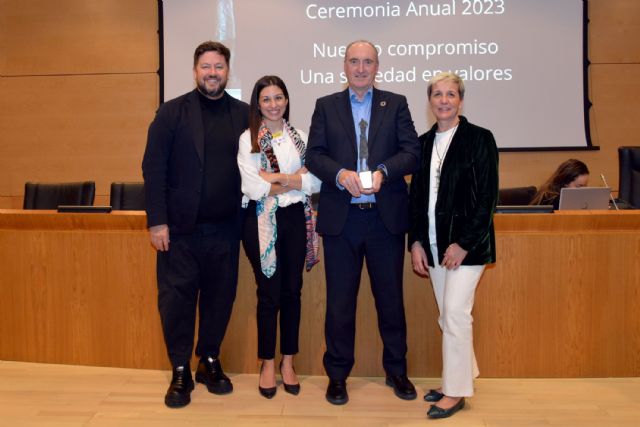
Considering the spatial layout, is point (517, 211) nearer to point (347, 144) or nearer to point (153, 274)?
point (347, 144)

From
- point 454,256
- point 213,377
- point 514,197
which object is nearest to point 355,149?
point 454,256

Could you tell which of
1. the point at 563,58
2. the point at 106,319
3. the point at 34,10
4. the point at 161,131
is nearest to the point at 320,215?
the point at 161,131

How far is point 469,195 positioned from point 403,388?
98 centimetres

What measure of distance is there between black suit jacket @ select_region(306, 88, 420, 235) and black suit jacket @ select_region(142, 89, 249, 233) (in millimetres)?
532

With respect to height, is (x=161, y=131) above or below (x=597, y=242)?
above

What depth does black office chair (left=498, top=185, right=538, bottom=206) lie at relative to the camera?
434cm

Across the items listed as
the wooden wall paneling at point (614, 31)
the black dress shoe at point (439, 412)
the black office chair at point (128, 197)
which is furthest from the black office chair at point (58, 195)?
the wooden wall paneling at point (614, 31)

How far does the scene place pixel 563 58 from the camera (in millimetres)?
5305

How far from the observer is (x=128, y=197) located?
4434 mm

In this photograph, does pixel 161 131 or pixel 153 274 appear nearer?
pixel 161 131

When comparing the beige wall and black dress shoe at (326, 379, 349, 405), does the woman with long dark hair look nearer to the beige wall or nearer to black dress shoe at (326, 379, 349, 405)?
black dress shoe at (326, 379, 349, 405)

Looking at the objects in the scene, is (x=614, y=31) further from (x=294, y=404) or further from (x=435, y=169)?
(x=294, y=404)

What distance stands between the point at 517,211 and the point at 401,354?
37.7 inches

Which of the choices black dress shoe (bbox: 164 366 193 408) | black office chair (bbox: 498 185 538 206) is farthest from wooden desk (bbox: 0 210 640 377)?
black office chair (bbox: 498 185 538 206)
